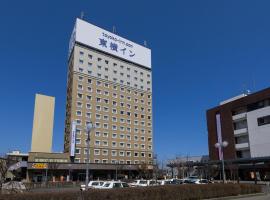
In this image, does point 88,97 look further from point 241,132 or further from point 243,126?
point 243,126

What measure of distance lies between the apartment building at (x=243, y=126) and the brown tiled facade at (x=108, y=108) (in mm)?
21796

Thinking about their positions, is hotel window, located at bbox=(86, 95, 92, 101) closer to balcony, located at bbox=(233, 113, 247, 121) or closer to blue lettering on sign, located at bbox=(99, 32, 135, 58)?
blue lettering on sign, located at bbox=(99, 32, 135, 58)

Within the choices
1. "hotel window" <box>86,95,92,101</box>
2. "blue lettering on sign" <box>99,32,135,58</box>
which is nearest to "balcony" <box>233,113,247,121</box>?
"hotel window" <box>86,95,92,101</box>

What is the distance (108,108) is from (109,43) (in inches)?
876

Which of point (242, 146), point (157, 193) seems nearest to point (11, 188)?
point (157, 193)

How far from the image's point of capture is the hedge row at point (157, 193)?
1641 cm

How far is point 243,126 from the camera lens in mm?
71625

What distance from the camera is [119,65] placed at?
313ft

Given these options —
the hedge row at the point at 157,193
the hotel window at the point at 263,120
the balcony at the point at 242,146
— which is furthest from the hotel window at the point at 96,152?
the hedge row at the point at 157,193

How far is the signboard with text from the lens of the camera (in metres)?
88.6

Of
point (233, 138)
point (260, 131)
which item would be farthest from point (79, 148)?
point (260, 131)

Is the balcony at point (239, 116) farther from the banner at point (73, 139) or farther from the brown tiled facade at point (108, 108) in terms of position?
the banner at point (73, 139)

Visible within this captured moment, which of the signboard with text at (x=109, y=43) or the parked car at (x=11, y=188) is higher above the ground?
the signboard with text at (x=109, y=43)

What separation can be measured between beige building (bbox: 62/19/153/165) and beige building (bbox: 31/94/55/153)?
4830mm
